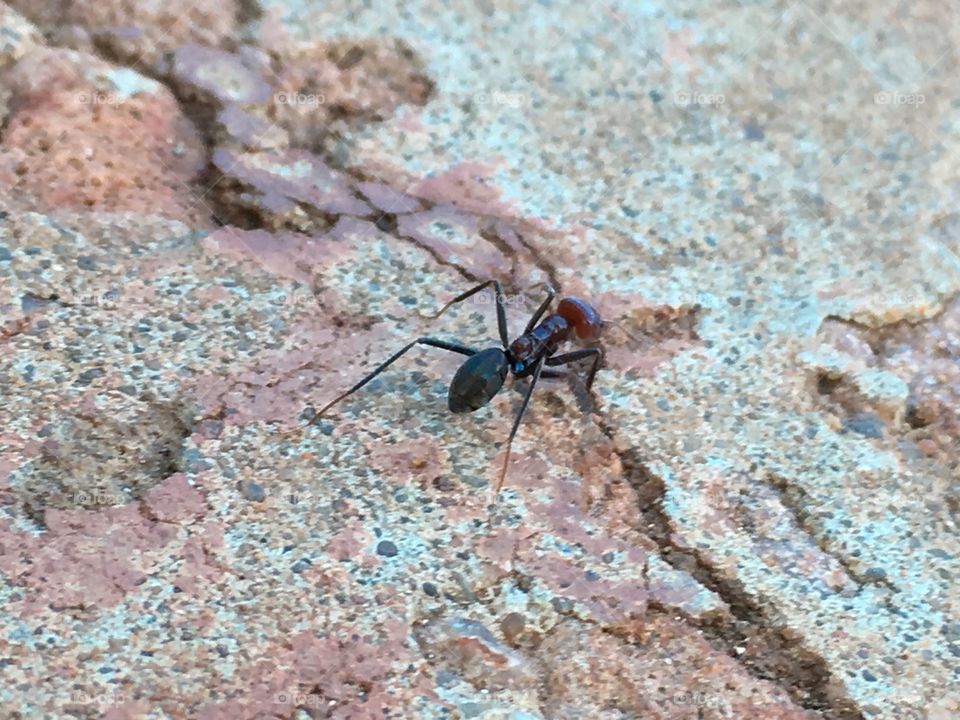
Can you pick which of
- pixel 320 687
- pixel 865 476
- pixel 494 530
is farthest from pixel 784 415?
pixel 320 687

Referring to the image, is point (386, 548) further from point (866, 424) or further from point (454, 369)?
point (866, 424)

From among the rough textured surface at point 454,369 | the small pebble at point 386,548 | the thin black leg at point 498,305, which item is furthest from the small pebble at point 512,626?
the thin black leg at point 498,305

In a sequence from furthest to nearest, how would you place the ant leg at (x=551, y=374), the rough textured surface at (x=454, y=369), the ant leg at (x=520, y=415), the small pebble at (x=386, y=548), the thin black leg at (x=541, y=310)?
the thin black leg at (x=541, y=310), the ant leg at (x=551, y=374), the ant leg at (x=520, y=415), the small pebble at (x=386, y=548), the rough textured surface at (x=454, y=369)

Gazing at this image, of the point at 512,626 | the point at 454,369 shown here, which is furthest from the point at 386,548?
the point at 454,369

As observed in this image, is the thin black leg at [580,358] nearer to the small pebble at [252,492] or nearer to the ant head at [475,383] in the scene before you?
the ant head at [475,383]

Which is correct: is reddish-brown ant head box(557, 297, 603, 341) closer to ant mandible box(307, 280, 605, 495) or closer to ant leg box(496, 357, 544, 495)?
ant mandible box(307, 280, 605, 495)
